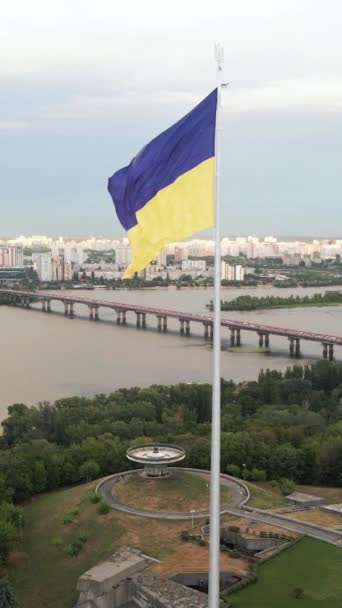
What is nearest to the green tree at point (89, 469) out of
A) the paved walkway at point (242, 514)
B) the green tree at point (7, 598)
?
the paved walkway at point (242, 514)

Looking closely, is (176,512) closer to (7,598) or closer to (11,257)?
(7,598)

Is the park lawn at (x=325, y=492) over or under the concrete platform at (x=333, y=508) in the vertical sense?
under

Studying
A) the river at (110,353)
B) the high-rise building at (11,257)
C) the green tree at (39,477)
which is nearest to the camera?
the green tree at (39,477)

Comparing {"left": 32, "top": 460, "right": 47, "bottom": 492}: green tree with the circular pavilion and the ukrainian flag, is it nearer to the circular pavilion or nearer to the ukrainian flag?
the circular pavilion

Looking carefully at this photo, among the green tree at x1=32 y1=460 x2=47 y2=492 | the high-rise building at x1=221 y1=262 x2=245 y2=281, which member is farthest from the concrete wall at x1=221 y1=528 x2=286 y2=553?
the high-rise building at x1=221 y1=262 x2=245 y2=281

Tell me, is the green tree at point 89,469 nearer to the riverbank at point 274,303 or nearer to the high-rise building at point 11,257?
the riverbank at point 274,303

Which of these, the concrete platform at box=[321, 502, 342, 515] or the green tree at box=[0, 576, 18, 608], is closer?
the green tree at box=[0, 576, 18, 608]
